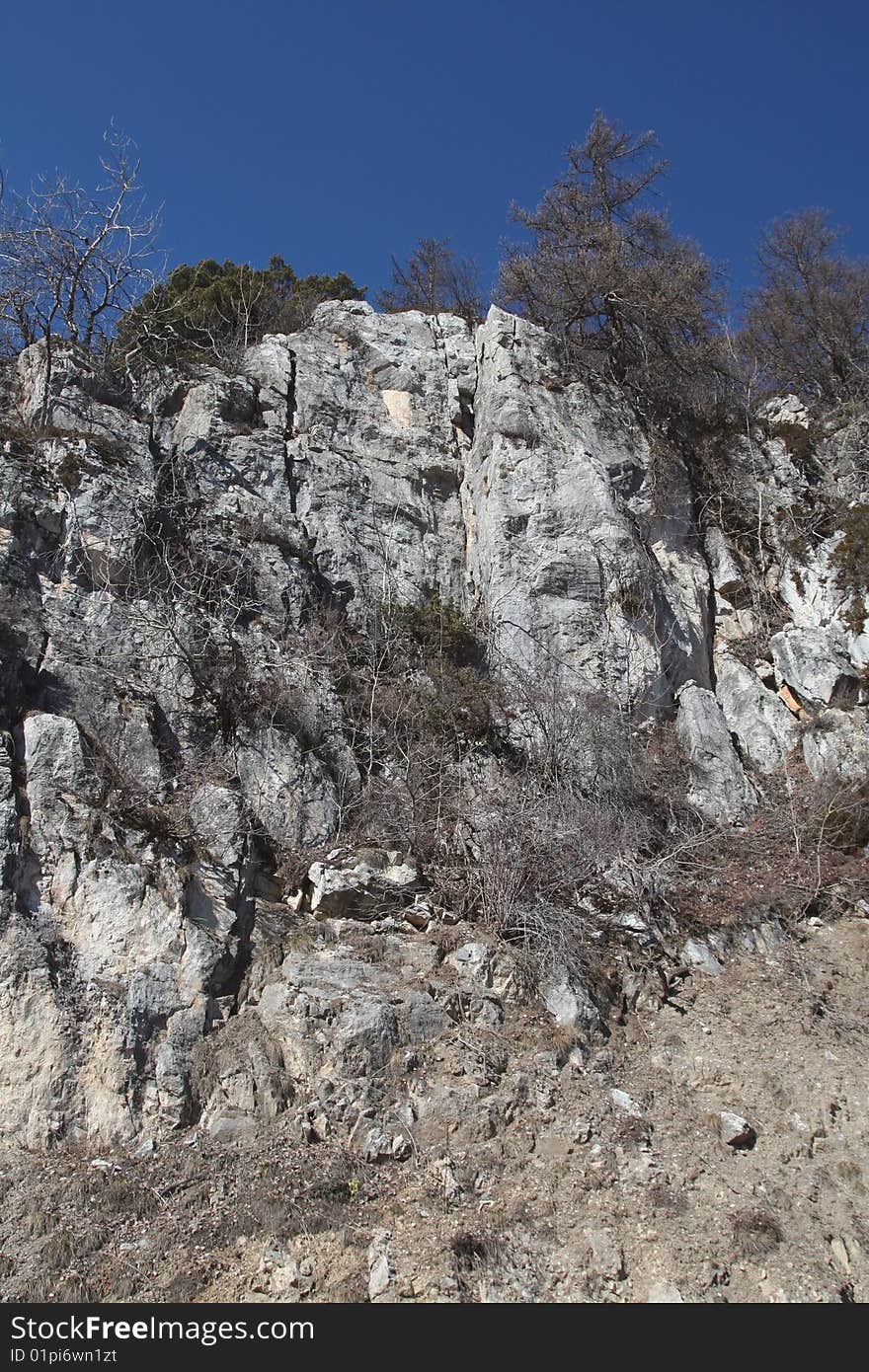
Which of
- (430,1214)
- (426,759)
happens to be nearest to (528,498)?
(426,759)

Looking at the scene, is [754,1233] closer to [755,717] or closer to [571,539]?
[755,717]

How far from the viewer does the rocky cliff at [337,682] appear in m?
6.94

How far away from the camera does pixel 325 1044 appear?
→ 23.1ft

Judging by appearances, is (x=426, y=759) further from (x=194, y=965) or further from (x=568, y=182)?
(x=568, y=182)

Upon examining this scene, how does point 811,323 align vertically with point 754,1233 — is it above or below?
above

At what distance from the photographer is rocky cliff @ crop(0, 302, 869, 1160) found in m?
6.94

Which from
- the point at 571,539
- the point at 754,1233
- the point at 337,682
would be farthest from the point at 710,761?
the point at 754,1233

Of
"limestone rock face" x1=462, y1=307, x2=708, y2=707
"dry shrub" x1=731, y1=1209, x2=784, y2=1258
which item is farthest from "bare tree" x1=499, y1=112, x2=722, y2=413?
"dry shrub" x1=731, y1=1209, x2=784, y2=1258

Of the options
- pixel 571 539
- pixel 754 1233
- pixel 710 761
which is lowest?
pixel 754 1233

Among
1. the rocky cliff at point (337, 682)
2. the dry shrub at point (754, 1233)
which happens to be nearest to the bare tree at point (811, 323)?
the rocky cliff at point (337, 682)

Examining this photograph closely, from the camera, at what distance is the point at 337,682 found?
10727mm

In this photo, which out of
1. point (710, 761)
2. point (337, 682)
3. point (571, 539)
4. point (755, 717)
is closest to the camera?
point (337, 682)

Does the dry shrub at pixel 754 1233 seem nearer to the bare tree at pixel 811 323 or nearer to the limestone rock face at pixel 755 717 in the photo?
the limestone rock face at pixel 755 717

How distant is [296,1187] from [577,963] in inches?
121
